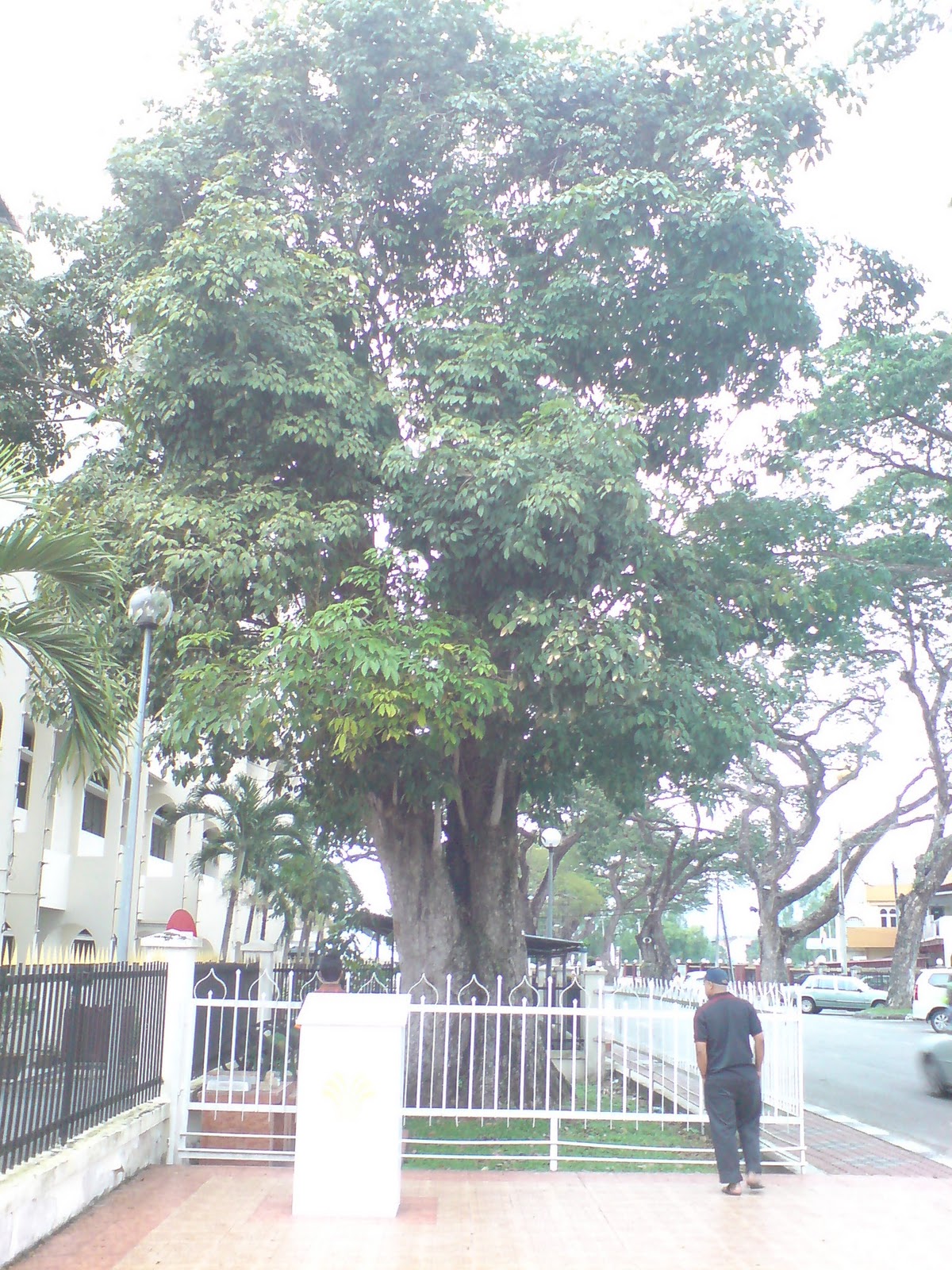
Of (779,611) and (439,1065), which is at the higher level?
(779,611)

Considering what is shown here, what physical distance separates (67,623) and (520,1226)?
4.66m

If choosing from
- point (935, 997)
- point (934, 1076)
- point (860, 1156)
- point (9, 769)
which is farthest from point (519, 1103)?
point (935, 997)

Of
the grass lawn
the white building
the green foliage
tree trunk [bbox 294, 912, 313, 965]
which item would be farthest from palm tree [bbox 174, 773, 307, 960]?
the grass lawn

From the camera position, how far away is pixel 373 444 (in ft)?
40.6

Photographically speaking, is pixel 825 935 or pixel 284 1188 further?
pixel 825 935

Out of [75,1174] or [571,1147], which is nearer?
[75,1174]

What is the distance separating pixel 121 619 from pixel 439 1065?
19.5 ft

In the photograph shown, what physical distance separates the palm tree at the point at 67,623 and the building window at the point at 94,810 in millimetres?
22932

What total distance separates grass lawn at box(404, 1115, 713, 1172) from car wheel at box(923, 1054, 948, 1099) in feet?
19.3

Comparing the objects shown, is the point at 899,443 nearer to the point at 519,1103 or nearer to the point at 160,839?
the point at 519,1103

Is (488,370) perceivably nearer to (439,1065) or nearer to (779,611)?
(779,611)

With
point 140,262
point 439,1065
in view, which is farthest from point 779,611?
point 140,262

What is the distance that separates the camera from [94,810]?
1212 inches

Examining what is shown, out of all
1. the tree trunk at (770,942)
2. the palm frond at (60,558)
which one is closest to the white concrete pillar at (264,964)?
the palm frond at (60,558)
